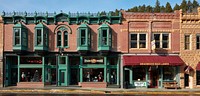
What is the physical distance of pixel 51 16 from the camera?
37312 millimetres

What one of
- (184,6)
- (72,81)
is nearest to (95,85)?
(72,81)

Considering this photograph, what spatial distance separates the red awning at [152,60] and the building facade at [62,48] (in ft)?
6.31

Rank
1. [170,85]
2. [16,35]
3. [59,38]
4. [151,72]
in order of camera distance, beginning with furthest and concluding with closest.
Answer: [59,38] → [151,72] → [16,35] → [170,85]

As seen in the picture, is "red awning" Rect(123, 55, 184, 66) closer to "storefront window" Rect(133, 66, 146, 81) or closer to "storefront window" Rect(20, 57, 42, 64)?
"storefront window" Rect(133, 66, 146, 81)

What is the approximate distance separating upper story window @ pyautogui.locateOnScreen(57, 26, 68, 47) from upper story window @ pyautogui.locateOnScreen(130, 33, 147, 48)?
7.91m

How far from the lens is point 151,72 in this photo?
122 ft

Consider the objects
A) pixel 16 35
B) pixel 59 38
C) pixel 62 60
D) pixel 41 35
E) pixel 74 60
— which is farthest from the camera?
pixel 74 60

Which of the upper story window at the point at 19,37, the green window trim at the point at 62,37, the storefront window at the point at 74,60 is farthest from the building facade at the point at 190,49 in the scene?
the upper story window at the point at 19,37

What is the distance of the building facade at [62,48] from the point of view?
121ft

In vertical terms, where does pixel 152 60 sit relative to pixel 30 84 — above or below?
above

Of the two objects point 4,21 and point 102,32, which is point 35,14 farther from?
point 102,32

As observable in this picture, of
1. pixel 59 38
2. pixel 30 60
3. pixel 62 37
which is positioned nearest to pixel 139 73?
pixel 62 37

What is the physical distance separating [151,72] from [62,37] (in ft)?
37.4

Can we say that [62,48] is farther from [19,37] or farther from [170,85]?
[170,85]
